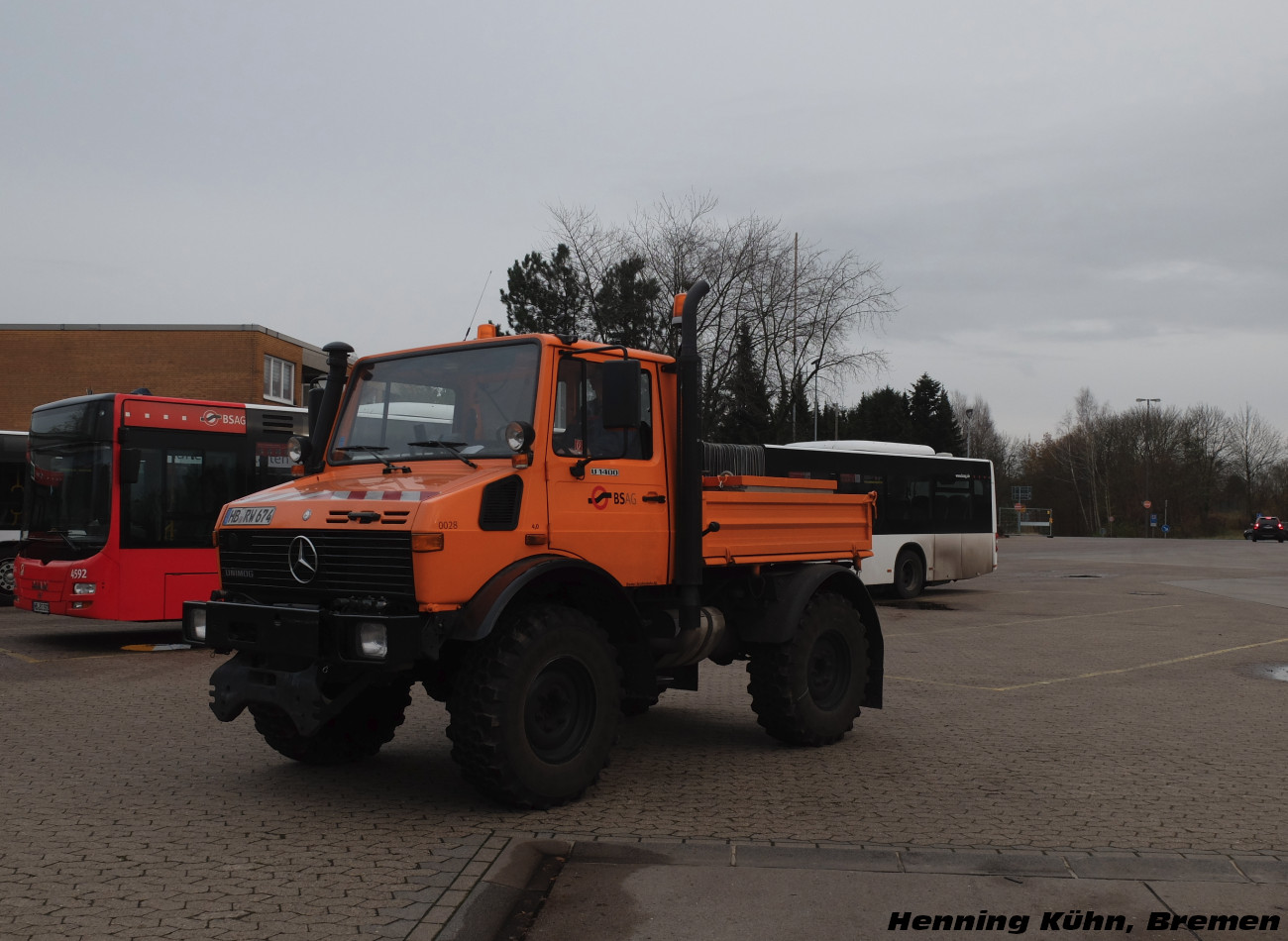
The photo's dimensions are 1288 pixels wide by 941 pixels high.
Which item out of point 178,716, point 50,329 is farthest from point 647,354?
point 50,329

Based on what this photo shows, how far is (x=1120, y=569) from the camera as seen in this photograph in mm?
34344

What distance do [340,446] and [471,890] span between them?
327 centimetres

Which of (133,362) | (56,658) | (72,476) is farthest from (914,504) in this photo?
(133,362)

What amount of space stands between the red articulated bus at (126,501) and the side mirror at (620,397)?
9184 millimetres

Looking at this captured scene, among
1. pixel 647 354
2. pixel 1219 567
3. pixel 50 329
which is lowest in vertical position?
pixel 1219 567

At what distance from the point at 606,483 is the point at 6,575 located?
17.6 m

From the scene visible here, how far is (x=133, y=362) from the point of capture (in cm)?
4800

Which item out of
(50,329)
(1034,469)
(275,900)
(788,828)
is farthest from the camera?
(1034,469)

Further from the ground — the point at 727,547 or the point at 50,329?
the point at 50,329

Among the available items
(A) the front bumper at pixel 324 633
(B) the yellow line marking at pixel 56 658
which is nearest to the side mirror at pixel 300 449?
(A) the front bumper at pixel 324 633

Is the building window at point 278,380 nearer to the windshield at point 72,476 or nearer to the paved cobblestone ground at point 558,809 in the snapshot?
the windshield at point 72,476

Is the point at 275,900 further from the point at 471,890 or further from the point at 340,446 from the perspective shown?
the point at 340,446

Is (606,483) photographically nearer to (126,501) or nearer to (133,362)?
(126,501)

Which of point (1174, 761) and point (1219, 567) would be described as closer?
point (1174, 761)
